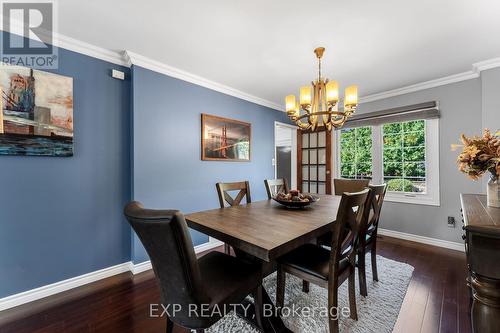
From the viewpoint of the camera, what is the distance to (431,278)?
211 centimetres

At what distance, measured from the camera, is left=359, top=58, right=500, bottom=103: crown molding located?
8.11 feet

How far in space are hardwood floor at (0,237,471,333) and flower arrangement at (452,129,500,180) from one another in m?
1.10

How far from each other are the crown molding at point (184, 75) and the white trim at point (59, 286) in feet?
7.49

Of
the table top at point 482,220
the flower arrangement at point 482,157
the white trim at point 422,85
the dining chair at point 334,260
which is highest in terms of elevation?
the white trim at point 422,85

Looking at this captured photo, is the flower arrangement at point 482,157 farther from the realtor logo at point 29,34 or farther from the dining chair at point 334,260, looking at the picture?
the realtor logo at point 29,34

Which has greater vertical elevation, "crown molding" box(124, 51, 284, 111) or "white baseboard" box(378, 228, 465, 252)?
"crown molding" box(124, 51, 284, 111)

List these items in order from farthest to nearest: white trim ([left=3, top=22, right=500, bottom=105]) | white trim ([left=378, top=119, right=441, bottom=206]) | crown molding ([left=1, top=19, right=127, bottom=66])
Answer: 1. white trim ([left=378, top=119, right=441, bottom=206])
2. white trim ([left=3, top=22, right=500, bottom=105])
3. crown molding ([left=1, top=19, right=127, bottom=66])

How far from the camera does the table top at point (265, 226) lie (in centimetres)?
107

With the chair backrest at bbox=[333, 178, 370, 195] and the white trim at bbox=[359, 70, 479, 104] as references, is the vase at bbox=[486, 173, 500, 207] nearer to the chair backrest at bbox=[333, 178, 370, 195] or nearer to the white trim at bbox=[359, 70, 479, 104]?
the chair backrest at bbox=[333, 178, 370, 195]

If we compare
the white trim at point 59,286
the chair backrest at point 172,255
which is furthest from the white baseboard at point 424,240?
the white trim at point 59,286

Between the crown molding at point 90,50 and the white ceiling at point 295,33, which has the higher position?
the white ceiling at point 295,33

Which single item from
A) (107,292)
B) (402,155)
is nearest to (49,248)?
(107,292)

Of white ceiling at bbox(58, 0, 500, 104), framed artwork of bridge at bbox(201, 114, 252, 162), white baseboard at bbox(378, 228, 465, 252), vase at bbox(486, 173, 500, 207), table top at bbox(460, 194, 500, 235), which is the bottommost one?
white baseboard at bbox(378, 228, 465, 252)

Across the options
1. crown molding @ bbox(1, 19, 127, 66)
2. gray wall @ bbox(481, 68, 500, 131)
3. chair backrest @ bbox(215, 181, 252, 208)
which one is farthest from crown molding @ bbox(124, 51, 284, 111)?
gray wall @ bbox(481, 68, 500, 131)
